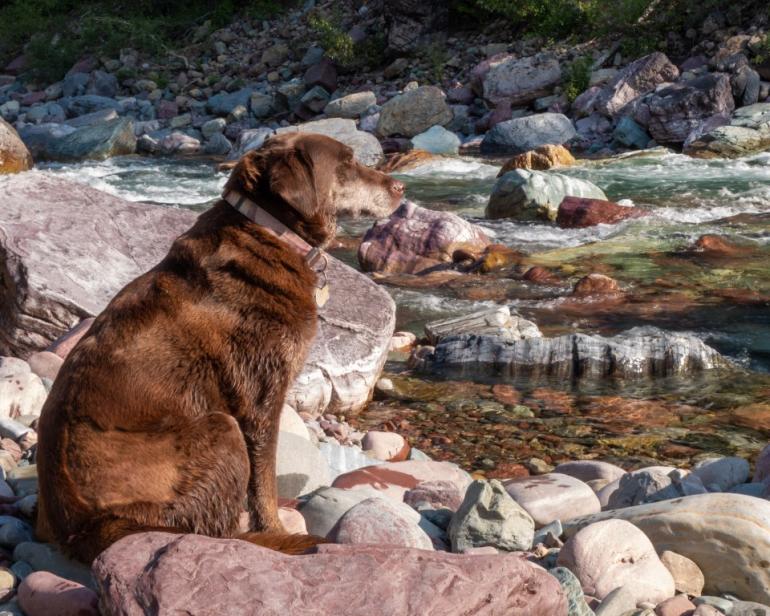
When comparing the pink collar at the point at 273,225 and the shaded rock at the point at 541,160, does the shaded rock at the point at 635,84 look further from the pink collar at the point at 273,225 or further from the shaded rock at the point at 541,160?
the pink collar at the point at 273,225

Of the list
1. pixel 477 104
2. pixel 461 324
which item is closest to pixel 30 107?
pixel 477 104

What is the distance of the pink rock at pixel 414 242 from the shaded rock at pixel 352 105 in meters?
11.4

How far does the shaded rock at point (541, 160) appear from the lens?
54.2 feet

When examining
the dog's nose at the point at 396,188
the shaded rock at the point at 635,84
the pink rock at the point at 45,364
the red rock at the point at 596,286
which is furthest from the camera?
the shaded rock at the point at 635,84

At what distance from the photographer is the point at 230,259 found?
12.8 ft

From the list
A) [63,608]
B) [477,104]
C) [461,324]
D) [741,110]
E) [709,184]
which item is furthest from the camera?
[477,104]

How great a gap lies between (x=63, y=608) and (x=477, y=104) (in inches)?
816

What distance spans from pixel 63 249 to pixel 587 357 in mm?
3778

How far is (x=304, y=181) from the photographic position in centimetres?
413

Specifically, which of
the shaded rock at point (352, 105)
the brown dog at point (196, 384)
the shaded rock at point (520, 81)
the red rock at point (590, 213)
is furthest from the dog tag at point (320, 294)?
the shaded rock at point (352, 105)

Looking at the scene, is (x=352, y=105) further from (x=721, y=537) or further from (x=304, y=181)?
(x=721, y=537)

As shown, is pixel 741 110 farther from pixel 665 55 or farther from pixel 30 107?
pixel 30 107

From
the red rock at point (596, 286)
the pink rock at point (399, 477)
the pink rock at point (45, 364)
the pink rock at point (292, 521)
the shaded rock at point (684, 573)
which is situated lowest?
the red rock at point (596, 286)

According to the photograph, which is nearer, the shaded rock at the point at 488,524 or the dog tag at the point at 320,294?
the shaded rock at the point at 488,524
